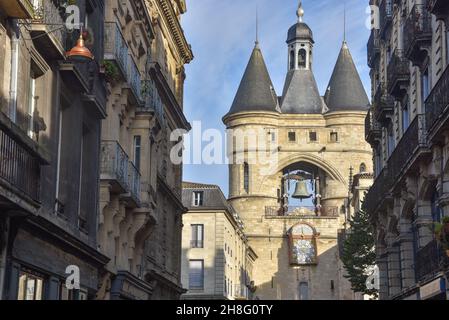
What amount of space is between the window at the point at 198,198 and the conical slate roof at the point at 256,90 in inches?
886

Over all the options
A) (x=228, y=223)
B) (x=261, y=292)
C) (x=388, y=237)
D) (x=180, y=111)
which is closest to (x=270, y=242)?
(x=261, y=292)

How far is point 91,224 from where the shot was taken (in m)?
20.7

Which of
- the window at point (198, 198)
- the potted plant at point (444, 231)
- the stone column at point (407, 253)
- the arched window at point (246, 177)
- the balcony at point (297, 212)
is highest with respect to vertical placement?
the arched window at point (246, 177)

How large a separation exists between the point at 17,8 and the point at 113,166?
8.64 meters

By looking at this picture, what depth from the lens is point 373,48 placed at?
32.7 m

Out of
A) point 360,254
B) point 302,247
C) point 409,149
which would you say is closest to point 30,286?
point 409,149

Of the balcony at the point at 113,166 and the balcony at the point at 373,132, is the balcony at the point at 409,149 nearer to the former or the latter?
the balcony at the point at 373,132

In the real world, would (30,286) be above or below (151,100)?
below

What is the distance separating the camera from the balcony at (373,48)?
32.2 m

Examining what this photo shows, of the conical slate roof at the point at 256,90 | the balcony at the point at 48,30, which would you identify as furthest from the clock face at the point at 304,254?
the balcony at the point at 48,30

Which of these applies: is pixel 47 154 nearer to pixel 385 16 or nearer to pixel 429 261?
pixel 429 261

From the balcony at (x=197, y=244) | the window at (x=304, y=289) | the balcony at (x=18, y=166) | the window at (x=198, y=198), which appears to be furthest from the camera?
the window at (x=304, y=289)

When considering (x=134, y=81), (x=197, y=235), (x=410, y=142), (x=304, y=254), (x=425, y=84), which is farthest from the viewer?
(x=304, y=254)

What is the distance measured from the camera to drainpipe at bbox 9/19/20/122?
14562 mm
